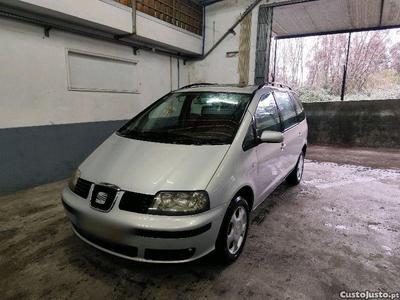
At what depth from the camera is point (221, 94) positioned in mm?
2729

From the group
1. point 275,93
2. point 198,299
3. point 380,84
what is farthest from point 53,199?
point 380,84

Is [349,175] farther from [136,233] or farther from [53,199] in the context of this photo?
[53,199]

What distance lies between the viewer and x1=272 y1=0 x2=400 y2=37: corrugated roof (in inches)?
236

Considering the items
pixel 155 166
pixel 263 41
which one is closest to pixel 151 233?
pixel 155 166

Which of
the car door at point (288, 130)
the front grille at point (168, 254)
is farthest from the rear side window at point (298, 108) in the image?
the front grille at point (168, 254)

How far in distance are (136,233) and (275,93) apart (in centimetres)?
235

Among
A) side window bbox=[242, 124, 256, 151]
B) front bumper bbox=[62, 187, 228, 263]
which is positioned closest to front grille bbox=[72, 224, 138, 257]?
front bumper bbox=[62, 187, 228, 263]

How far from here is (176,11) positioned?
19.5ft

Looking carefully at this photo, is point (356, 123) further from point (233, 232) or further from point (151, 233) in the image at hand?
point (151, 233)

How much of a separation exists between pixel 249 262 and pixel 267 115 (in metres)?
1.45

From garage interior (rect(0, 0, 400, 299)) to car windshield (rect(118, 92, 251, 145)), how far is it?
100cm

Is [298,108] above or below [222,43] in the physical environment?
below

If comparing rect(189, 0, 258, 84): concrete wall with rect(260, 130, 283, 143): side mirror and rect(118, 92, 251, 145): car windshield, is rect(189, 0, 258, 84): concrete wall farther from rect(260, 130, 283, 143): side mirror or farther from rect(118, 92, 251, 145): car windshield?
rect(260, 130, 283, 143): side mirror

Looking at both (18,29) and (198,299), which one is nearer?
(198,299)
